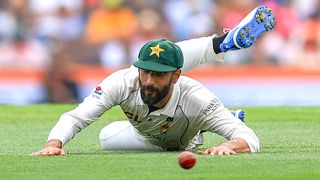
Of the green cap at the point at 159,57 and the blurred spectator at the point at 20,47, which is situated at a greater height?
the green cap at the point at 159,57

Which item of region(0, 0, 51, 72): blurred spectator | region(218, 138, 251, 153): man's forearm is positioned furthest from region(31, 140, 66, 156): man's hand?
region(0, 0, 51, 72): blurred spectator

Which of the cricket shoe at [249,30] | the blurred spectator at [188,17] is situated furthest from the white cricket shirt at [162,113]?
the blurred spectator at [188,17]

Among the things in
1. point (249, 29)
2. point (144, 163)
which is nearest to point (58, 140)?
point (144, 163)

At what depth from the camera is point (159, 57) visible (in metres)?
7.62

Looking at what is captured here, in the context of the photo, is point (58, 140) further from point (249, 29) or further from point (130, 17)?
point (130, 17)

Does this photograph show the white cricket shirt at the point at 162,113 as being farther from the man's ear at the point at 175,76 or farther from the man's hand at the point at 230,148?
the man's ear at the point at 175,76

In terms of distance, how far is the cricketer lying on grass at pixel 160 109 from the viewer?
7.68 meters

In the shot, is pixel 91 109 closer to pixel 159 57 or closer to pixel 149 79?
pixel 149 79

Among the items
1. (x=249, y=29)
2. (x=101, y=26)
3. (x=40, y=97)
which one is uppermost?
Result: (x=249, y=29)

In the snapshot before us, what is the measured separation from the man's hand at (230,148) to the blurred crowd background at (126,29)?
10.7m

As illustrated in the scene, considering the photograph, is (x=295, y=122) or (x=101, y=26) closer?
(x=295, y=122)

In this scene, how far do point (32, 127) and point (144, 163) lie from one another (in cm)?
460

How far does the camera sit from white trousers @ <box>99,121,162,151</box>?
8.84 meters

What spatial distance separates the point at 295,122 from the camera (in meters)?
12.2
